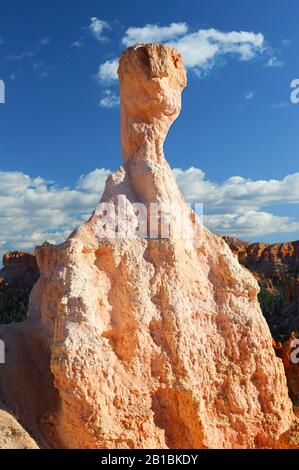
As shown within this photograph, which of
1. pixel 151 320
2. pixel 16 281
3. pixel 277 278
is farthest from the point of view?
pixel 16 281

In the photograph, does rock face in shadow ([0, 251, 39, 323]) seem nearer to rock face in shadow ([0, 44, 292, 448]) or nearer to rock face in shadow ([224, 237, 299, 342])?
rock face in shadow ([224, 237, 299, 342])

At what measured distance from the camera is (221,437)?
24.7 ft

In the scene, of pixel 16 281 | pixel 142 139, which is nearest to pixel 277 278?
pixel 16 281

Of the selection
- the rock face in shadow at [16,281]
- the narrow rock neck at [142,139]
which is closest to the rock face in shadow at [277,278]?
the narrow rock neck at [142,139]

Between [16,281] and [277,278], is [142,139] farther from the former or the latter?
[16,281]

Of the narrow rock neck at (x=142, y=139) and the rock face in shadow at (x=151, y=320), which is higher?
the narrow rock neck at (x=142, y=139)

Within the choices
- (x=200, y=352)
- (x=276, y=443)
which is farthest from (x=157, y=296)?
(x=276, y=443)

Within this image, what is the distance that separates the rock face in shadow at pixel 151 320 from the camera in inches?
258

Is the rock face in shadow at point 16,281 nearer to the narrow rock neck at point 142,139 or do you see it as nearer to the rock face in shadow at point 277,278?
the rock face in shadow at point 277,278

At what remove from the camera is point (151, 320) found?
740 centimetres

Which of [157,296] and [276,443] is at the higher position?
[157,296]

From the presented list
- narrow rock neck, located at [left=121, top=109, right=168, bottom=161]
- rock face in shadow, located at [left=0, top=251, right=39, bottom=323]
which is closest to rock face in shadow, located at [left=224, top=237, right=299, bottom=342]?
narrow rock neck, located at [left=121, top=109, right=168, bottom=161]
